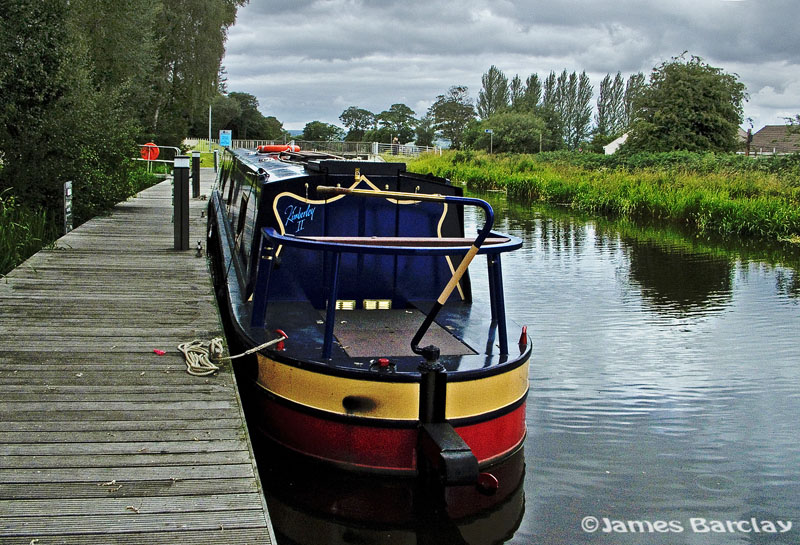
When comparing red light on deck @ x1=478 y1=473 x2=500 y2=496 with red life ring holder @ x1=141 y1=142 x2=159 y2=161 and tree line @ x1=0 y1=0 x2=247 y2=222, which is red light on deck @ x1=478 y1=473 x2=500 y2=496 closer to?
tree line @ x1=0 y1=0 x2=247 y2=222

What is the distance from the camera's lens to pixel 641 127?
1688 inches

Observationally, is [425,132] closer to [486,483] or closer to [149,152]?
[149,152]

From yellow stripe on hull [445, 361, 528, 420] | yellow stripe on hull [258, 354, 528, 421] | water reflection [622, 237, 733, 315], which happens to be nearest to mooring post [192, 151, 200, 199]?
water reflection [622, 237, 733, 315]

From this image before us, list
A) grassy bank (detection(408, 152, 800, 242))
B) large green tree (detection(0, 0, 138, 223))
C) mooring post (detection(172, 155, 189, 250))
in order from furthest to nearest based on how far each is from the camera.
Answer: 1. grassy bank (detection(408, 152, 800, 242))
2. large green tree (detection(0, 0, 138, 223))
3. mooring post (detection(172, 155, 189, 250))

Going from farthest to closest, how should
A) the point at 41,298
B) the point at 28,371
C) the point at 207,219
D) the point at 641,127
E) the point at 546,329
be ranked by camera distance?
the point at 641,127 < the point at 207,219 < the point at 546,329 < the point at 41,298 < the point at 28,371

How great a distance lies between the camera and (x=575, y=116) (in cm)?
11175

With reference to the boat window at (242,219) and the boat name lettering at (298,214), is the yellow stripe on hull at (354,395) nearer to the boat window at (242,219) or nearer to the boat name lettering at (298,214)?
the boat name lettering at (298,214)

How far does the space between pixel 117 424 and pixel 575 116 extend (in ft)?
368

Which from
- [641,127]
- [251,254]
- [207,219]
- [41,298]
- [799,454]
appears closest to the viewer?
[799,454]

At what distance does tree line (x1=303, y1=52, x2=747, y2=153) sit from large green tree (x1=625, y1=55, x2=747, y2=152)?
5 cm

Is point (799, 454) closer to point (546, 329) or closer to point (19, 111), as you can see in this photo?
point (546, 329)

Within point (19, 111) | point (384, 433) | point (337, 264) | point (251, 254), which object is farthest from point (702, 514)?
point (19, 111)

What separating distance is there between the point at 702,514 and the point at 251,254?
391cm

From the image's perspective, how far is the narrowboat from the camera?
4.97 metres
